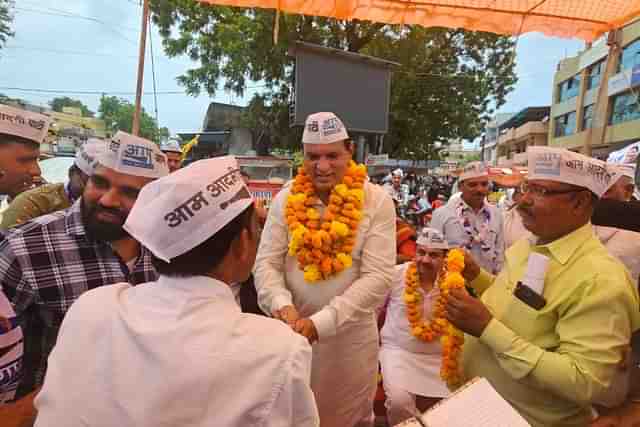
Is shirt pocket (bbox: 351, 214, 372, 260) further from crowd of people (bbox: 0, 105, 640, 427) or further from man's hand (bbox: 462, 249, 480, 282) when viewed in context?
man's hand (bbox: 462, 249, 480, 282)

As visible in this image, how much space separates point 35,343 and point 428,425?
1.70m

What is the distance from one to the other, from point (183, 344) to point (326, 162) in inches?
65.9

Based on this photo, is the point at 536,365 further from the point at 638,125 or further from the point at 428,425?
the point at 638,125

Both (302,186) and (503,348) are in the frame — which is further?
(302,186)

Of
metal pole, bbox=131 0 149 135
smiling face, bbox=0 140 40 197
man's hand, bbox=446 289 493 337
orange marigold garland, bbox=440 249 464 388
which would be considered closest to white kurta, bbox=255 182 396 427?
orange marigold garland, bbox=440 249 464 388

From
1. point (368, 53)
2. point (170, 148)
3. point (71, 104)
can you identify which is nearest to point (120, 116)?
point (71, 104)

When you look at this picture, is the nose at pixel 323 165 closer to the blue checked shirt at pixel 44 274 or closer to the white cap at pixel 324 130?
the white cap at pixel 324 130

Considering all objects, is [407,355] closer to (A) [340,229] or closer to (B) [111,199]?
(A) [340,229]

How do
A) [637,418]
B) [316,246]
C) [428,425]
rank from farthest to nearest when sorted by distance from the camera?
[316,246], [637,418], [428,425]

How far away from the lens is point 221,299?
3.43ft

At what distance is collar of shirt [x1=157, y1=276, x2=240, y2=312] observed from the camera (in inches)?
40.1

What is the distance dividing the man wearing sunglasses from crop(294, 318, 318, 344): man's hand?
265cm

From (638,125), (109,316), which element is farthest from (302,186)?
(638,125)

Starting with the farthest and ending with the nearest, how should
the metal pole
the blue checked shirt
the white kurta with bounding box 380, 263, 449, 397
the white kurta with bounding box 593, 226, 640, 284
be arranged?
the metal pole
the white kurta with bounding box 380, 263, 449, 397
the white kurta with bounding box 593, 226, 640, 284
the blue checked shirt
